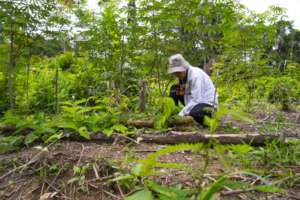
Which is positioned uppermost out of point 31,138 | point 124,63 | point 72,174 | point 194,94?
point 124,63

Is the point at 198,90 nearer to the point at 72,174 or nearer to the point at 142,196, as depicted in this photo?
the point at 72,174

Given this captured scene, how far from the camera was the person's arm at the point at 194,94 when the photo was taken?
3.74m

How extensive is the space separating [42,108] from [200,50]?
3.17m

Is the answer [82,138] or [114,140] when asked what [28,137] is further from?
[114,140]

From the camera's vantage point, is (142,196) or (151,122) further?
(151,122)

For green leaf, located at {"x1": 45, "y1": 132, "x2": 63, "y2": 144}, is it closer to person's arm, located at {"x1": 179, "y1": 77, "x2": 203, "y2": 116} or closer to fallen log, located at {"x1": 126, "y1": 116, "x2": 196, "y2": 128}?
fallen log, located at {"x1": 126, "y1": 116, "x2": 196, "y2": 128}

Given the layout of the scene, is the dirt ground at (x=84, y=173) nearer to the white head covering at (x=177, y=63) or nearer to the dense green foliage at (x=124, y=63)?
the dense green foliage at (x=124, y=63)

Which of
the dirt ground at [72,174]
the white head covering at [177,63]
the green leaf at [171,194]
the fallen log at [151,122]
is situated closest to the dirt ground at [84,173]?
the dirt ground at [72,174]

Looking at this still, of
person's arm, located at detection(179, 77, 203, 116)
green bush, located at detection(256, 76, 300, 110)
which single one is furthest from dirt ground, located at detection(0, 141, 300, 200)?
green bush, located at detection(256, 76, 300, 110)

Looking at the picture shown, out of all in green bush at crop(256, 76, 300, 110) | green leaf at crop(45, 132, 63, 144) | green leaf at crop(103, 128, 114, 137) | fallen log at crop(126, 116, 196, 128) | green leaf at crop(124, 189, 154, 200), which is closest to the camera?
green leaf at crop(124, 189, 154, 200)

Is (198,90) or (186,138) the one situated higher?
(198,90)

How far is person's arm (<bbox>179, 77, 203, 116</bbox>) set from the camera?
3736 millimetres

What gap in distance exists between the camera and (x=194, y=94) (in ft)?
12.6

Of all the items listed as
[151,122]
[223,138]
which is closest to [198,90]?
[151,122]
